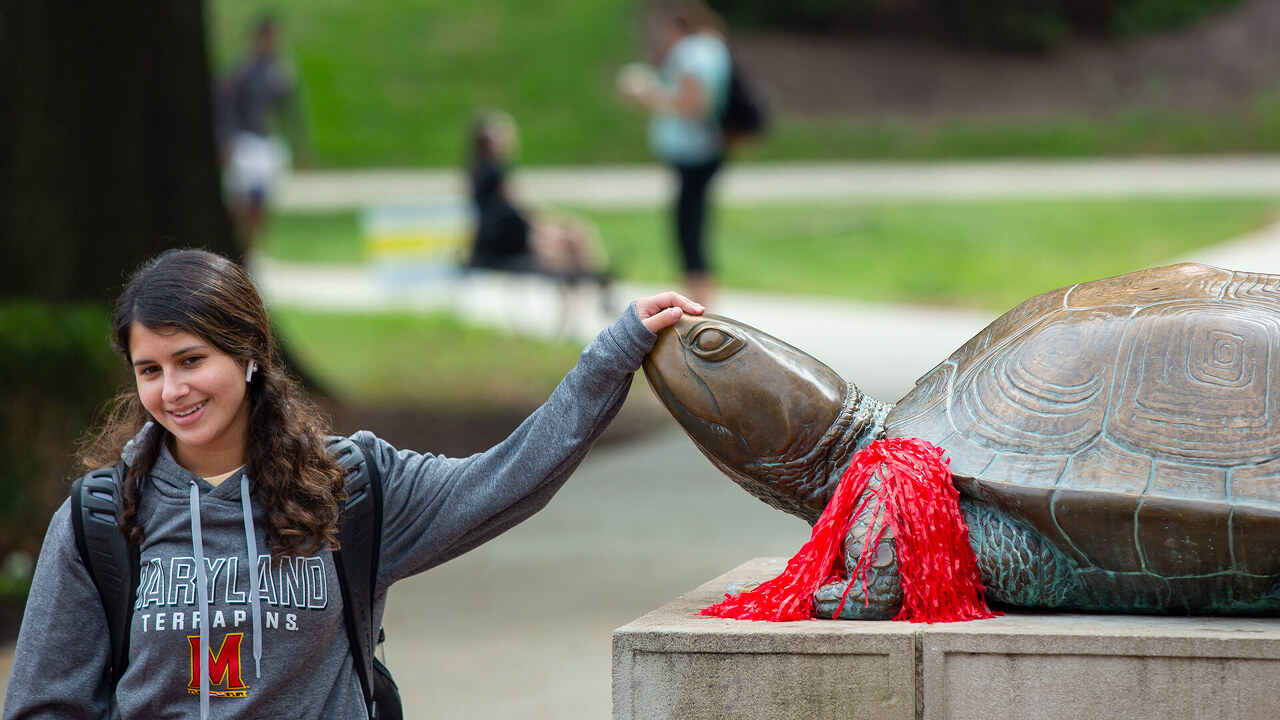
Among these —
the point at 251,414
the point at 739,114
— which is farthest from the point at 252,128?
the point at 251,414

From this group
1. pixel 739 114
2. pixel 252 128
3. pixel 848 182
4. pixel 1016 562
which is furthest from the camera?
pixel 848 182

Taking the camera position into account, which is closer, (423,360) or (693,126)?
(693,126)

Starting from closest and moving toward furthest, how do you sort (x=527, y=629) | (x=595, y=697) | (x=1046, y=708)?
(x=1046, y=708) → (x=595, y=697) → (x=527, y=629)

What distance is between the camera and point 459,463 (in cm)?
287

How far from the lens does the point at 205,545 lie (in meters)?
2.53

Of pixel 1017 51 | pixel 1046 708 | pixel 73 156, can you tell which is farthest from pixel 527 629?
pixel 1017 51

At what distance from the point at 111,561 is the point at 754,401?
135cm

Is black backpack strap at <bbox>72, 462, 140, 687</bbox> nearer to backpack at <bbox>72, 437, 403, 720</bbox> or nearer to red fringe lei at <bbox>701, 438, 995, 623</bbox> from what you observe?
backpack at <bbox>72, 437, 403, 720</bbox>

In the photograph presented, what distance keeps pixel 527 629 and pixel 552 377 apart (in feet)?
15.2

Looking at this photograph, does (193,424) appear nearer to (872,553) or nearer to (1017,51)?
(872,553)

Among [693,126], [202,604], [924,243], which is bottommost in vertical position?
[202,604]

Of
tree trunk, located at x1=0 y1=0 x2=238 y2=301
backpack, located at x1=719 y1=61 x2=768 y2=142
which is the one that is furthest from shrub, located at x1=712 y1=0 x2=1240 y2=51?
tree trunk, located at x1=0 y1=0 x2=238 y2=301

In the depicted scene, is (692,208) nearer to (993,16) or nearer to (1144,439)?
(1144,439)

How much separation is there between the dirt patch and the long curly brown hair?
23591mm
